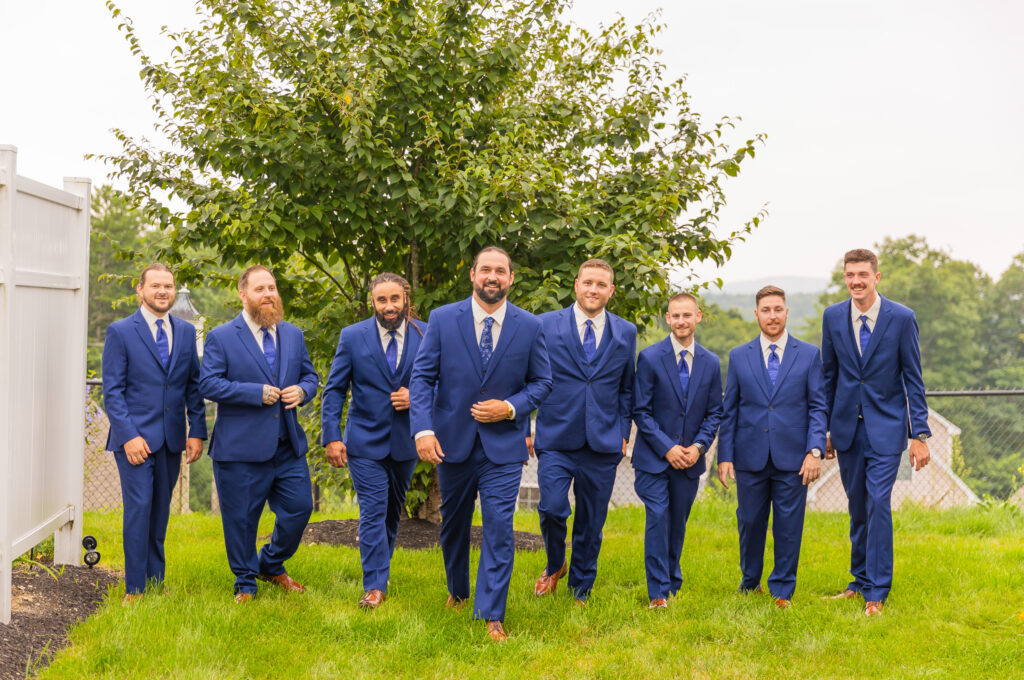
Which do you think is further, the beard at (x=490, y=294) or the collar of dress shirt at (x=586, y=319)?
the collar of dress shirt at (x=586, y=319)

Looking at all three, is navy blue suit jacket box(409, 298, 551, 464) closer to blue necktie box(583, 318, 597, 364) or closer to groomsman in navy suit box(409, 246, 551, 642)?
groomsman in navy suit box(409, 246, 551, 642)

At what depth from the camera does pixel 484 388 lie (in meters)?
5.58

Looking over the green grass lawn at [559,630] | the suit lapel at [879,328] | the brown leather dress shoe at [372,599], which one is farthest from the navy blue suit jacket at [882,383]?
the brown leather dress shoe at [372,599]

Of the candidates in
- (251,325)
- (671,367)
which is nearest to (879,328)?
(671,367)

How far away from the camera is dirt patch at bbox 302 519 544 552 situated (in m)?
8.04

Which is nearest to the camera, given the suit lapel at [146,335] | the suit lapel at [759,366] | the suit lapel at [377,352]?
the suit lapel at [146,335]

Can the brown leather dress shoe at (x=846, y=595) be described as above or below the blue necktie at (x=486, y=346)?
below

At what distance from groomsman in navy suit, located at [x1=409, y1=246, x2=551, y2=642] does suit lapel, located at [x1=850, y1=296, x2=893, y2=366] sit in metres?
2.17

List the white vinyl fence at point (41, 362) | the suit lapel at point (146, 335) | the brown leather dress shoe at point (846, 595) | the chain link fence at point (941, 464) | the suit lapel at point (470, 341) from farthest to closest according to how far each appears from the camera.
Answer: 1. the chain link fence at point (941, 464)
2. the brown leather dress shoe at point (846, 595)
3. the suit lapel at point (146, 335)
4. the suit lapel at point (470, 341)
5. the white vinyl fence at point (41, 362)

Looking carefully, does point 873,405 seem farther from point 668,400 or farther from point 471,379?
point 471,379

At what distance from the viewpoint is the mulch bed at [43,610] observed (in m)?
4.72

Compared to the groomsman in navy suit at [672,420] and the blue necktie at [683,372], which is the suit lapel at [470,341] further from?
the blue necktie at [683,372]

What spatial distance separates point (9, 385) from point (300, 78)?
4159mm

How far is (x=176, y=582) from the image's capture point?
6281 millimetres
